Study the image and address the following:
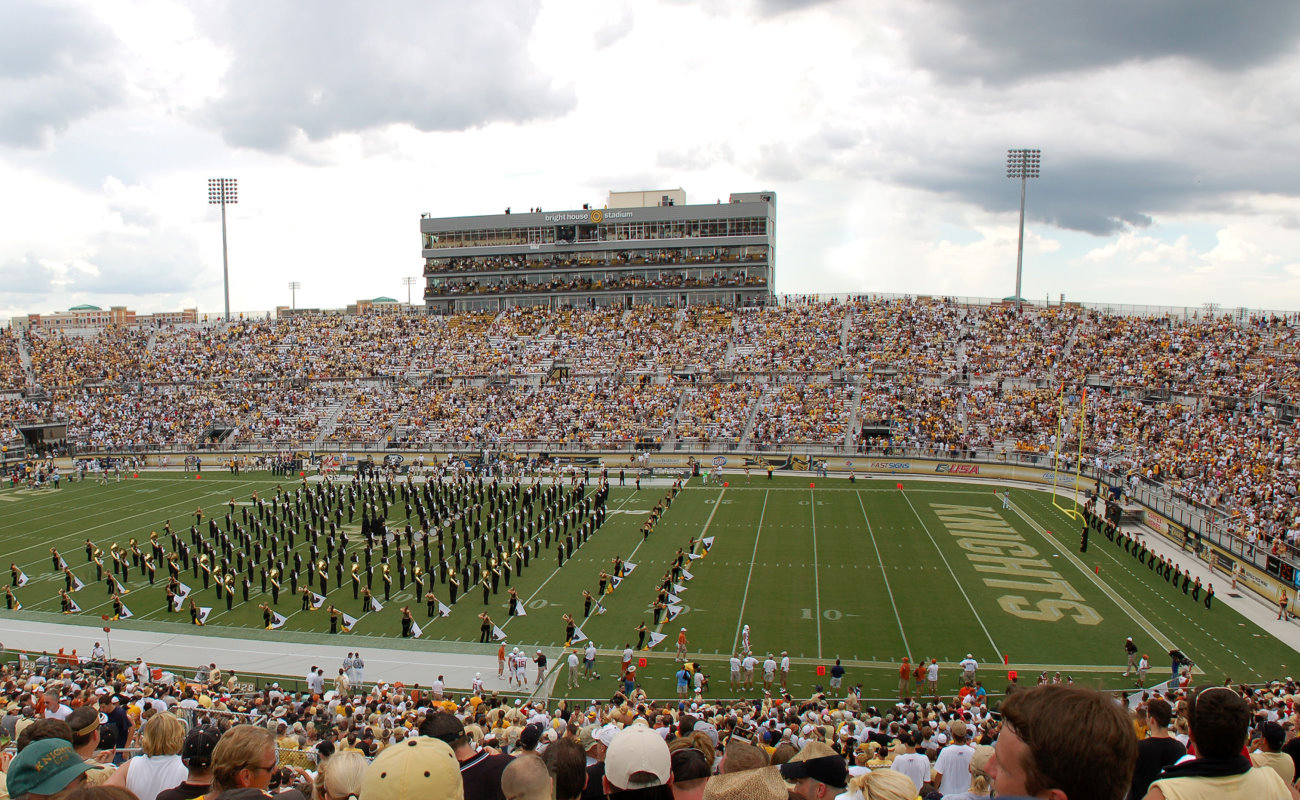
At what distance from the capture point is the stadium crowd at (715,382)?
31656 mm

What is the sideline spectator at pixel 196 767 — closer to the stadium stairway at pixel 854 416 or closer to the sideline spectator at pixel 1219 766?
the sideline spectator at pixel 1219 766

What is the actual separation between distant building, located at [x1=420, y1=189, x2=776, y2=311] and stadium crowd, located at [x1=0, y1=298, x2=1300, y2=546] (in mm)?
2289

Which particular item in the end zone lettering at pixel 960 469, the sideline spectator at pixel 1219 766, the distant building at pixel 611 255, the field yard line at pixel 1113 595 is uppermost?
the distant building at pixel 611 255

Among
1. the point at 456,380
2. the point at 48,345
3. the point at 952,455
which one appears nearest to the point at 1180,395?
the point at 952,455

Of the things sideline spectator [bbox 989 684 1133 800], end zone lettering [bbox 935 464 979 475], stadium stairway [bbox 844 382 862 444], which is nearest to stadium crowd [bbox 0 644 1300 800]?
sideline spectator [bbox 989 684 1133 800]

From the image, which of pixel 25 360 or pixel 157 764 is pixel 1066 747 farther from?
pixel 25 360

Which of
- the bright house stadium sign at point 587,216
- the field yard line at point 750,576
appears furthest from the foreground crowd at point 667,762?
the bright house stadium sign at point 587,216

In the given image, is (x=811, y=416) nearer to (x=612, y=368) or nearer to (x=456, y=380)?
(x=612, y=368)

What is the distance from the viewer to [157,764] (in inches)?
146

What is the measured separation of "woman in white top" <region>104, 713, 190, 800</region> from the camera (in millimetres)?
3658

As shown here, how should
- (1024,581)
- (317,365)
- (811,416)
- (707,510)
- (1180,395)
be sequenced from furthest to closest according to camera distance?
1. (317,365)
2. (811,416)
3. (1180,395)
4. (707,510)
5. (1024,581)

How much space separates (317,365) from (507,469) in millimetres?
20483

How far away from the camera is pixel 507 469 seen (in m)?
34.0

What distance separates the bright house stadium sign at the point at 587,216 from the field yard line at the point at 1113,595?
34608 millimetres
